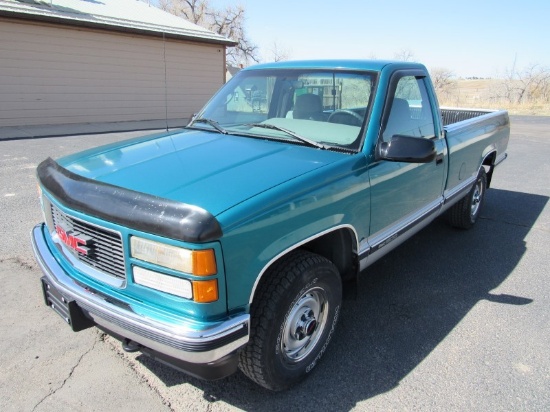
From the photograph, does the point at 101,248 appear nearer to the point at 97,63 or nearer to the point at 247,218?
the point at 247,218

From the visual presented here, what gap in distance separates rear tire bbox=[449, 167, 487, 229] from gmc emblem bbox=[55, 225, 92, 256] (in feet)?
13.4

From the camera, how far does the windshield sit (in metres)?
3.05

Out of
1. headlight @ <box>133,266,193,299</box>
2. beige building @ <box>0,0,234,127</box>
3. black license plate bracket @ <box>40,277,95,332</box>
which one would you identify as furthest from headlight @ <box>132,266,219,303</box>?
beige building @ <box>0,0,234,127</box>

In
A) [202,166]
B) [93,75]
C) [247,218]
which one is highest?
[93,75]

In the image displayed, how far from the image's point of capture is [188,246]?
6.16 feet

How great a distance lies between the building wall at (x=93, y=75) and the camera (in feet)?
39.1

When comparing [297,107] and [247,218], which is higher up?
[297,107]

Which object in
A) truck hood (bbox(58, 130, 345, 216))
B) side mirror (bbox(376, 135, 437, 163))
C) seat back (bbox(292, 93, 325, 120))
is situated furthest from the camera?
seat back (bbox(292, 93, 325, 120))

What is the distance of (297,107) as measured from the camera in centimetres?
342

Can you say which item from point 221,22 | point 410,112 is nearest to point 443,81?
point 221,22

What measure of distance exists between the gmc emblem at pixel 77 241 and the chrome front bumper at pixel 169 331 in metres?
0.20

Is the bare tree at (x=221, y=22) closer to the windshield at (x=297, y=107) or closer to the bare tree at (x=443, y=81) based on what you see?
the bare tree at (x=443, y=81)

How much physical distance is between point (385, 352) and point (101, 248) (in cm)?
194

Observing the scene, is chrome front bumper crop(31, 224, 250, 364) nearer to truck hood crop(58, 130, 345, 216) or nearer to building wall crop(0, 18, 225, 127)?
truck hood crop(58, 130, 345, 216)
